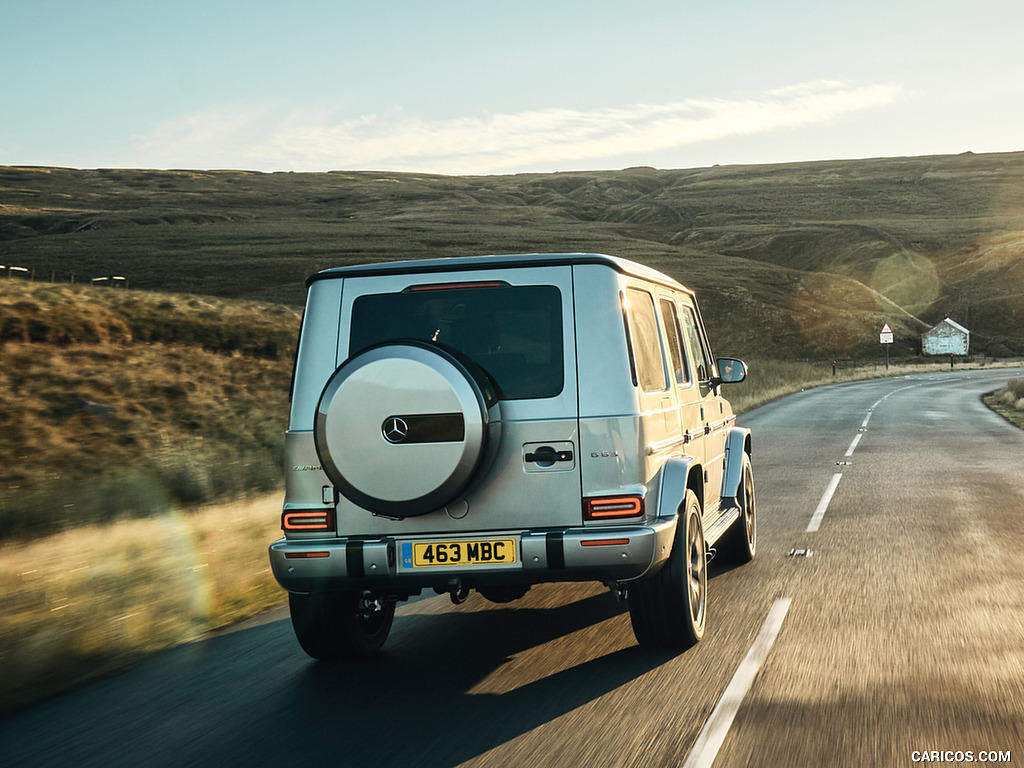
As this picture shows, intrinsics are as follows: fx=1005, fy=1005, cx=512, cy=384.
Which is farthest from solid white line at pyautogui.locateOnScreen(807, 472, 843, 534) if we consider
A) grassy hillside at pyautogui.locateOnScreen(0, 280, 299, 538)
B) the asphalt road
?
grassy hillside at pyautogui.locateOnScreen(0, 280, 299, 538)

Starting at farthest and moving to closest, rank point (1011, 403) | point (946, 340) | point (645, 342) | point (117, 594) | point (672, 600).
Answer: point (946, 340)
point (1011, 403)
point (117, 594)
point (645, 342)
point (672, 600)

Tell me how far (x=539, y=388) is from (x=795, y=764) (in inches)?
82.2

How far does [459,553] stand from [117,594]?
2644 mm

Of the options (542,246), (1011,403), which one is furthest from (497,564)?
(542,246)

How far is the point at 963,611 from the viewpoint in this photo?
20.8 feet

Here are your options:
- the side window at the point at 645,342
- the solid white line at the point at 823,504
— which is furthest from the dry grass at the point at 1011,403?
the side window at the point at 645,342

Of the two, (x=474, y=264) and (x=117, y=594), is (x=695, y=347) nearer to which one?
(x=474, y=264)

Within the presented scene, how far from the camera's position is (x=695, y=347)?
24.6ft

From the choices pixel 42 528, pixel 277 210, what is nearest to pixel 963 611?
pixel 42 528

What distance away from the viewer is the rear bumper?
4871 mm

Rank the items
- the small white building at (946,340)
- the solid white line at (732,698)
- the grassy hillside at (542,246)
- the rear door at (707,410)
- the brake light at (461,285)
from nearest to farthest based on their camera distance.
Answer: the solid white line at (732,698), the brake light at (461,285), the rear door at (707,410), the grassy hillside at (542,246), the small white building at (946,340)

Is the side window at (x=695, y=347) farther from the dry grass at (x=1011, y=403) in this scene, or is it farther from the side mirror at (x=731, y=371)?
the dry grass at (x=1011, y=403)

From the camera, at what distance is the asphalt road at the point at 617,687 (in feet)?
13.6

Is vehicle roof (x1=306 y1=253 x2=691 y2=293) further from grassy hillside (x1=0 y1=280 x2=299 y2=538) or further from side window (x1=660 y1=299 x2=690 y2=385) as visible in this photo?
grassy hillside (x1=0 y1=280 x2=299 y2=538)
